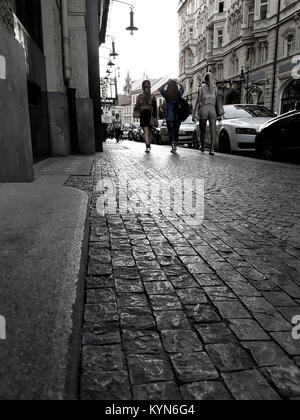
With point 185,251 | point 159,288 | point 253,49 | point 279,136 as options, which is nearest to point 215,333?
point 159,288

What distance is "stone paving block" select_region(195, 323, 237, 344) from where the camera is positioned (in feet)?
4.94

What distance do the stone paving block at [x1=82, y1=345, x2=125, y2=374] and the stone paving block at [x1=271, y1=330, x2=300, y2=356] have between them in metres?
0.64

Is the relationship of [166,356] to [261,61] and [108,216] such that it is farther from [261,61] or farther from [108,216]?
[261,61]

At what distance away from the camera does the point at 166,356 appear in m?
1.40

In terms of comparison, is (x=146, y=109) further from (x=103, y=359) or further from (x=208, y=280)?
(x=103, y=359)

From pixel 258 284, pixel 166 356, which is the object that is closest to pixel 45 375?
pixel 166 356

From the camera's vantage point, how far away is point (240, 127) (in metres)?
10.2

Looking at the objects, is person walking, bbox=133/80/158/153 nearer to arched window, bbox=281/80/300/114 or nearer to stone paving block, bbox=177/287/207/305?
stone paving block, bbox=177/287/207/305

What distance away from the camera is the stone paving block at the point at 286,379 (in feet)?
4.04

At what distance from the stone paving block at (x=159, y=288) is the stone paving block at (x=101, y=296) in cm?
19

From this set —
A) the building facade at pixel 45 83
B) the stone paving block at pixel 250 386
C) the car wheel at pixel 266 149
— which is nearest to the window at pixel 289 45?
the building facade at pixel 45 83

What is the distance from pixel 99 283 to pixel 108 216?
57.9 inches

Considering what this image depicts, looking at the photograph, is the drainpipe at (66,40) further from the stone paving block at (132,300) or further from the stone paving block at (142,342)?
the stone paving block at (142,342)

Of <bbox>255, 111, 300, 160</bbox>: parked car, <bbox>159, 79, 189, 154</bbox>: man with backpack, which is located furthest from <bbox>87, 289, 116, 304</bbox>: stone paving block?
<bbox>159, 79, 189, 154</bbox>: man with backpack
